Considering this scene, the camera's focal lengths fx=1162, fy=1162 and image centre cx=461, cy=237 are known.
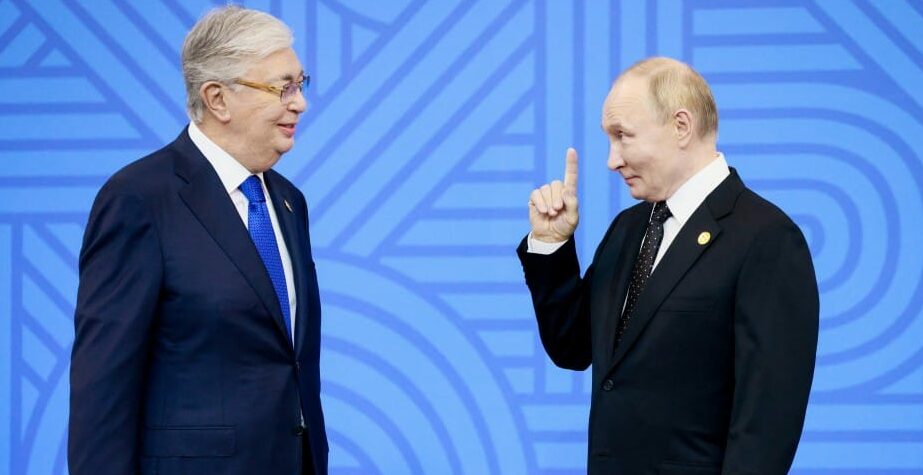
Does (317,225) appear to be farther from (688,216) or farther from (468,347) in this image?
(688,216)

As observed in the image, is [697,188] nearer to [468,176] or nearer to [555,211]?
[555,211]

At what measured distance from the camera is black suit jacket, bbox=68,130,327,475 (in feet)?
6.14

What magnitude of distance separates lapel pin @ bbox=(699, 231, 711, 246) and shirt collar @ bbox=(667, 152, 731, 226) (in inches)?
2.5

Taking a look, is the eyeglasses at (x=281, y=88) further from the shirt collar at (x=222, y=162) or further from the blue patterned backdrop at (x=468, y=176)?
the blue patterned backdrop at (x=468, y=176)

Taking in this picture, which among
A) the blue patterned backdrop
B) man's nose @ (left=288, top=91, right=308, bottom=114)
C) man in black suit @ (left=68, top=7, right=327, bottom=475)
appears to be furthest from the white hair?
the blue patterned backdrop

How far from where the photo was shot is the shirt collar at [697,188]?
2051 millimetres

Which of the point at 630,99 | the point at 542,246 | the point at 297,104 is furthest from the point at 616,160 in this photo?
the point at 297,104

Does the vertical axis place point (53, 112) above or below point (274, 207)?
above

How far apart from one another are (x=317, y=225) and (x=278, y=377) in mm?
1559

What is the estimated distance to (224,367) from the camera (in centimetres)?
195

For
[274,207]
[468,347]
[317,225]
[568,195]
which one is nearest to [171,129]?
[317,225]

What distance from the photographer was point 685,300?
1963 millimetres

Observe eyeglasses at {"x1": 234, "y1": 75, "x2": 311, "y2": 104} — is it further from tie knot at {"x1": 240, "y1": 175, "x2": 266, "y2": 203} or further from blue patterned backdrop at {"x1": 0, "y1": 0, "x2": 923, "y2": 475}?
blue patterned backdrop at {"x1": 0, "y1": 0, "x2": 923, "y2": 475}

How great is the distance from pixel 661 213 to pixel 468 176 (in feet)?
4.64
